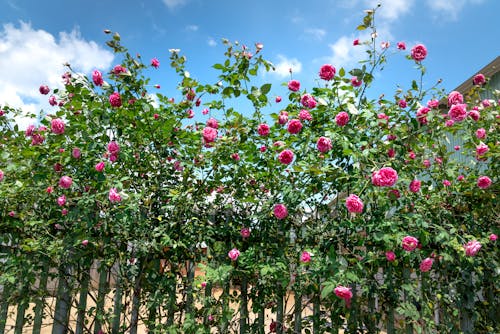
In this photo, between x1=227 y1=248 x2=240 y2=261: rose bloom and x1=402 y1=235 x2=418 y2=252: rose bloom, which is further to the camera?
x1=227 y1=248 x2=240 y2=261: rose bloom

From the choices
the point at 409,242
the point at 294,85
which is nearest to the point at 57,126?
the point at 294,85

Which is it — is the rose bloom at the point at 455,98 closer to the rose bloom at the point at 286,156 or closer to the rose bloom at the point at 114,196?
the rose bloom at the point at 286,156

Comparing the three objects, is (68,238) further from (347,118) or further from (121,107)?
(347,118)

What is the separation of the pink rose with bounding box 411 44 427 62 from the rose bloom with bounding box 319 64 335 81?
0.57 m

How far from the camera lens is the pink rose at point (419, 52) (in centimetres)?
231

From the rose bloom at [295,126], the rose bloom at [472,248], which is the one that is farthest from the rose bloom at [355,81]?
the rose bloom at [472,248]

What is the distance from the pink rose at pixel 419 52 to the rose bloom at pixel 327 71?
0.57 m

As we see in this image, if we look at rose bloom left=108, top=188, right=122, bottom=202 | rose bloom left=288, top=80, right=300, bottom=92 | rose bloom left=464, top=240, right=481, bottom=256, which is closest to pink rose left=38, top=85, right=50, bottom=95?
rose bloom left=108, top=188, right=122, bottom=202

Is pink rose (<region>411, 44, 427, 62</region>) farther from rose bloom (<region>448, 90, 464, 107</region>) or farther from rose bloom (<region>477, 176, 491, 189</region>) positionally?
rose bloom (<region>477, 176, 491, 189</region>)

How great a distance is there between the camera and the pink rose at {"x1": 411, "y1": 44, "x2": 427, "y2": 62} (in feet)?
7.57

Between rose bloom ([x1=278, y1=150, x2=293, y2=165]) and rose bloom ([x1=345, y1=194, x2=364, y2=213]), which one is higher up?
rose bloom ([x1=278, y1=150, x2=293, y2=165])

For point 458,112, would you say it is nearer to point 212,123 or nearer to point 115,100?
point 212,123

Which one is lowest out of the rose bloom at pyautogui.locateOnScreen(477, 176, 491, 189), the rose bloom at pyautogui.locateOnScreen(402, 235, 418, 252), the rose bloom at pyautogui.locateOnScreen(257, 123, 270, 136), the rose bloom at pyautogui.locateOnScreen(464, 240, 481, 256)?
the rose bloom at pyautogui.locateOnScreen(464, 240, 481, 256)

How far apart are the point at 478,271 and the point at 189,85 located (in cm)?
222
